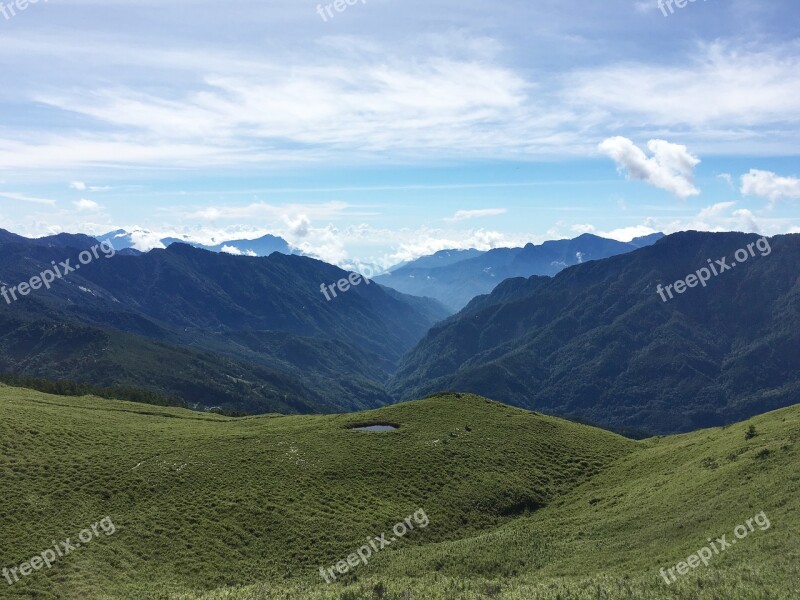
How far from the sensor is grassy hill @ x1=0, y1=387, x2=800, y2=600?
37.6 m

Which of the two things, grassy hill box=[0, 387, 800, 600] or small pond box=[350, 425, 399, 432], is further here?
small pond box=[350, 425, 399, 432]

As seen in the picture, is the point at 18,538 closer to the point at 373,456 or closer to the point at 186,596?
the point at 186,596

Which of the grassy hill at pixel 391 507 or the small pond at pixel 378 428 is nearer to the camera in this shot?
the grassy hill at pixel 391 507

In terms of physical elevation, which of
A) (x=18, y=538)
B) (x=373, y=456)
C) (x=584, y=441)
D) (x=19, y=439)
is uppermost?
(x=19, y=439)

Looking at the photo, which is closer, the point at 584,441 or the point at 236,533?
the point at 236,533

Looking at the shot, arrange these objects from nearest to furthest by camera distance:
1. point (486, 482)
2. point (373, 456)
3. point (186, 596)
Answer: point (186, 596), point (486, 482), point (373, 456)

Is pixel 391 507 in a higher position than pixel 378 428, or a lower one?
lower

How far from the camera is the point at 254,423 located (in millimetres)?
99812

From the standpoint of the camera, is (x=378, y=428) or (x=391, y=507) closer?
(x=391, y=507)

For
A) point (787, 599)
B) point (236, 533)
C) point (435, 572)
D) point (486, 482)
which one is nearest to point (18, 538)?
point (236, 533)

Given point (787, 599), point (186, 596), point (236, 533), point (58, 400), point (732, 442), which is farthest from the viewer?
point (58, 400)

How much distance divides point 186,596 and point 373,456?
35.2m

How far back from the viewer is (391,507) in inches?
2293

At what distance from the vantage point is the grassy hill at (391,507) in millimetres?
37562
